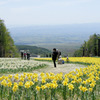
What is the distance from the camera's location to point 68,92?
9664 millimetres

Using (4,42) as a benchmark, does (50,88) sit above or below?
below

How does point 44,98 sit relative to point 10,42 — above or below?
below

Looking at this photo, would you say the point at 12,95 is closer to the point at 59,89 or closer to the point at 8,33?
the point at 59,89

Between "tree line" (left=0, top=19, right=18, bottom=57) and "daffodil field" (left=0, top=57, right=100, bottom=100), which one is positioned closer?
"daffodil field" (left=0, top=57, right=100, bottom=100)

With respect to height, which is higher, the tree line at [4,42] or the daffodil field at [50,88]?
the tree line at [4,42]

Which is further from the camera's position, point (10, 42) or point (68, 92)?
point (10, 42)

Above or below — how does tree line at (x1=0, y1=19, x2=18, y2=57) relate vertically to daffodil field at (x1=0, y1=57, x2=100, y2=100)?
above

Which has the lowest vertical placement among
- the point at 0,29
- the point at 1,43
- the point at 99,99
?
the point at 99,99

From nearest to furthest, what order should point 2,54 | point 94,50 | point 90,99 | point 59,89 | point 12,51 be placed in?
point 90,99 < point 59,89 < point 2,54 < point 12,51 < point 94,50

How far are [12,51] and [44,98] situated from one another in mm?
76085

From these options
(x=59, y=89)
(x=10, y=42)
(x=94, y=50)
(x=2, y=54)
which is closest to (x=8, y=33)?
(x=10, y=42)

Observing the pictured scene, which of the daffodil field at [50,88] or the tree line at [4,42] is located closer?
the daffodil field at [50,88]

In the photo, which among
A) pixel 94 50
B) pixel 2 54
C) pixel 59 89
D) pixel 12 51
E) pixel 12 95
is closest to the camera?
pixel 12 95

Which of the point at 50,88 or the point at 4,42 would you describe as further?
the point at 4,42
